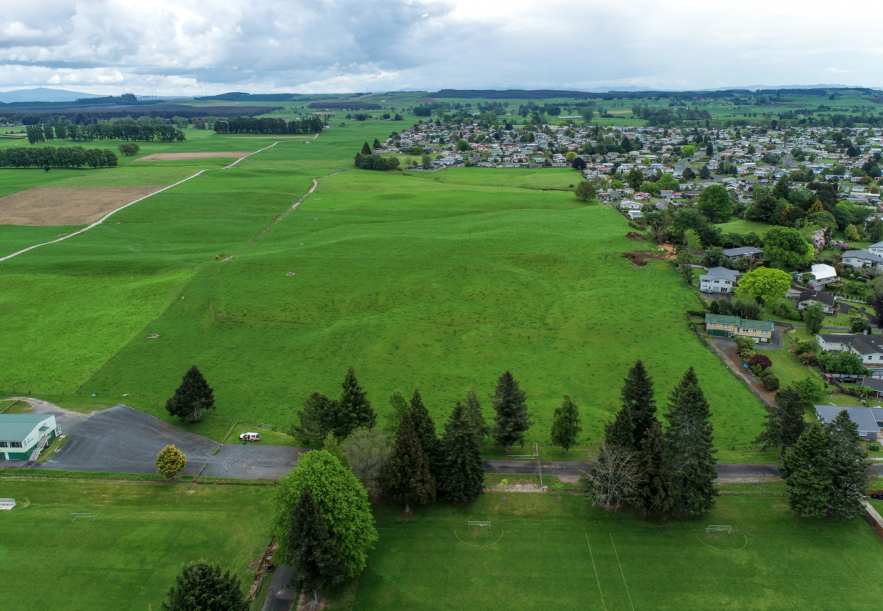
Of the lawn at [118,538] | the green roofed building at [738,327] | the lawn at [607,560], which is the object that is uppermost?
the green roofed building at [738,327]

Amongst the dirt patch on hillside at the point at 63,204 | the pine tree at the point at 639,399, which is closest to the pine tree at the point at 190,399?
the pine tree at the point at 639,399

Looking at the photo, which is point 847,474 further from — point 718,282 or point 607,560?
point 718,282

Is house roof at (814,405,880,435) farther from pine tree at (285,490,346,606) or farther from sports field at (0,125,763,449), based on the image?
pine tree at (285,490,346,606)

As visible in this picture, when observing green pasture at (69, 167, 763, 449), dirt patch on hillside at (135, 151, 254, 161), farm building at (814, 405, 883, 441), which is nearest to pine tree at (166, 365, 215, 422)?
green pasture at (69, 167, 763, 449)

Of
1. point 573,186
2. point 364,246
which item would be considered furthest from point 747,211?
point 364,246

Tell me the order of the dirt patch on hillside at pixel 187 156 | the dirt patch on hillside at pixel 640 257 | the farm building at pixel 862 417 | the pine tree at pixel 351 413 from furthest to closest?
1. the dirt patch on hillside at pixel 187 156
2. the dirt patch on hillside at pixel 640 257
3. the farm building at pixel 862 417
4. the pine tree at pixel 351 413

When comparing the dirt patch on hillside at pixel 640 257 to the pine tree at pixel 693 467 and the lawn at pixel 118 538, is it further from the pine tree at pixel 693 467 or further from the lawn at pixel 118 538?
the lawn at pixel 118 538
